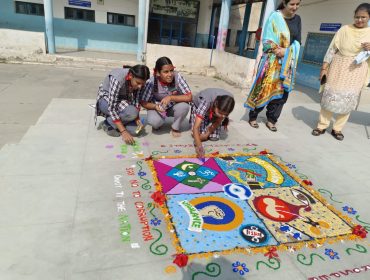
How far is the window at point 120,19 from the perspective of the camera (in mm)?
13578

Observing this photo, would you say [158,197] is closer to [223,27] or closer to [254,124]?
[254,124]

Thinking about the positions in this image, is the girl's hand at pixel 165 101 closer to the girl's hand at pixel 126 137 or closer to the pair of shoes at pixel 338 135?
the girl's hand at pixel 126 137

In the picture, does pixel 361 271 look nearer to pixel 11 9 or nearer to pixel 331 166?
pixel 331 166

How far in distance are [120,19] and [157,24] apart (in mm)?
2407

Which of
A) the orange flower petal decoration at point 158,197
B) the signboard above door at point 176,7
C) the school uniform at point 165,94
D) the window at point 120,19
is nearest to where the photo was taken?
the orange flower petal decoration at point 158,197

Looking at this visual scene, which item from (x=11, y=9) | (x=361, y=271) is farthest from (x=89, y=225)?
(x=11, y=9)

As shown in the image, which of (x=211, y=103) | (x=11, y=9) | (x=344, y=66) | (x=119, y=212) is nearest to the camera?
(x=119, y=212)

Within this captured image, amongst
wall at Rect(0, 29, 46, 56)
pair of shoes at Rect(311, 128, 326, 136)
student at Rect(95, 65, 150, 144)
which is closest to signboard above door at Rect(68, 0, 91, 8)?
wall at Rect(0, 29, 46, 56)

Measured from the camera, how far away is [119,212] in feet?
7.88

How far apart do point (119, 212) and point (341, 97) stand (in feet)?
12.0

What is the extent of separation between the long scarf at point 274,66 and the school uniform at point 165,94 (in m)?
1.26

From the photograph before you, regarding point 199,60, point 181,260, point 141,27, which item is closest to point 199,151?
point 181,260

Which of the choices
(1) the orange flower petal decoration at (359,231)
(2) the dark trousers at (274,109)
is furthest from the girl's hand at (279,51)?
(1) the orange flower petal decoration at (359,231)

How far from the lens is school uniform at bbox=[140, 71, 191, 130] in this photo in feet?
12.7
